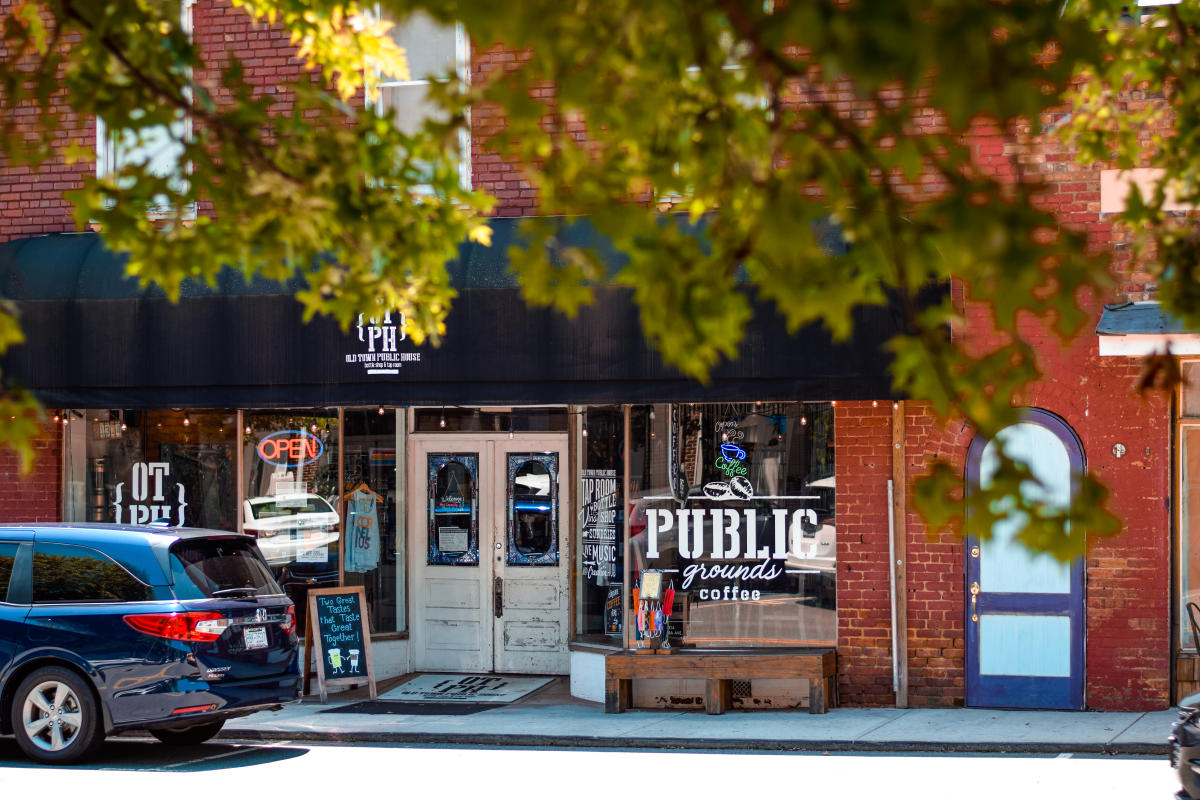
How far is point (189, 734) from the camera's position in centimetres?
1075

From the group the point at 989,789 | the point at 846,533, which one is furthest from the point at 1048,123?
the point at 989,789

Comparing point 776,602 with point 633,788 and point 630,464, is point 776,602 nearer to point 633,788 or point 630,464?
point 630,464

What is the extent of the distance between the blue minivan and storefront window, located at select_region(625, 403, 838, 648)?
3540 millimetres

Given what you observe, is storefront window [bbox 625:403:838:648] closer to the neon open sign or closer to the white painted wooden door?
the white painted wooden door

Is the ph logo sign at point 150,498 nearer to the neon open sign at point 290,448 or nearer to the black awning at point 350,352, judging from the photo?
Answer: the neon open sign at point 290,448

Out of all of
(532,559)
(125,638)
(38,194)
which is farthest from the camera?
(38,194)

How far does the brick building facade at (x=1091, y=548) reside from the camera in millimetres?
11273

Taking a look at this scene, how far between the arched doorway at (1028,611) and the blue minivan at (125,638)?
5.75 m

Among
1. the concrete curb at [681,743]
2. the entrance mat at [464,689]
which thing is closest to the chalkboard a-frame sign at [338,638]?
the entrance mat at [464,689]

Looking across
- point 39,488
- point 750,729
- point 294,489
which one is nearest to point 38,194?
point 39,488

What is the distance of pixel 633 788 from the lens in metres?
8.85

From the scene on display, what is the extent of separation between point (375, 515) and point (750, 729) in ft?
15.0

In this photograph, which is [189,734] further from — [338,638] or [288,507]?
[288,507]

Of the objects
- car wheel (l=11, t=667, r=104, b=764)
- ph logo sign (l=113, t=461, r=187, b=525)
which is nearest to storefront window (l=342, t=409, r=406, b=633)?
ph logo sign (l=113, t=461, r=187, b=525)
